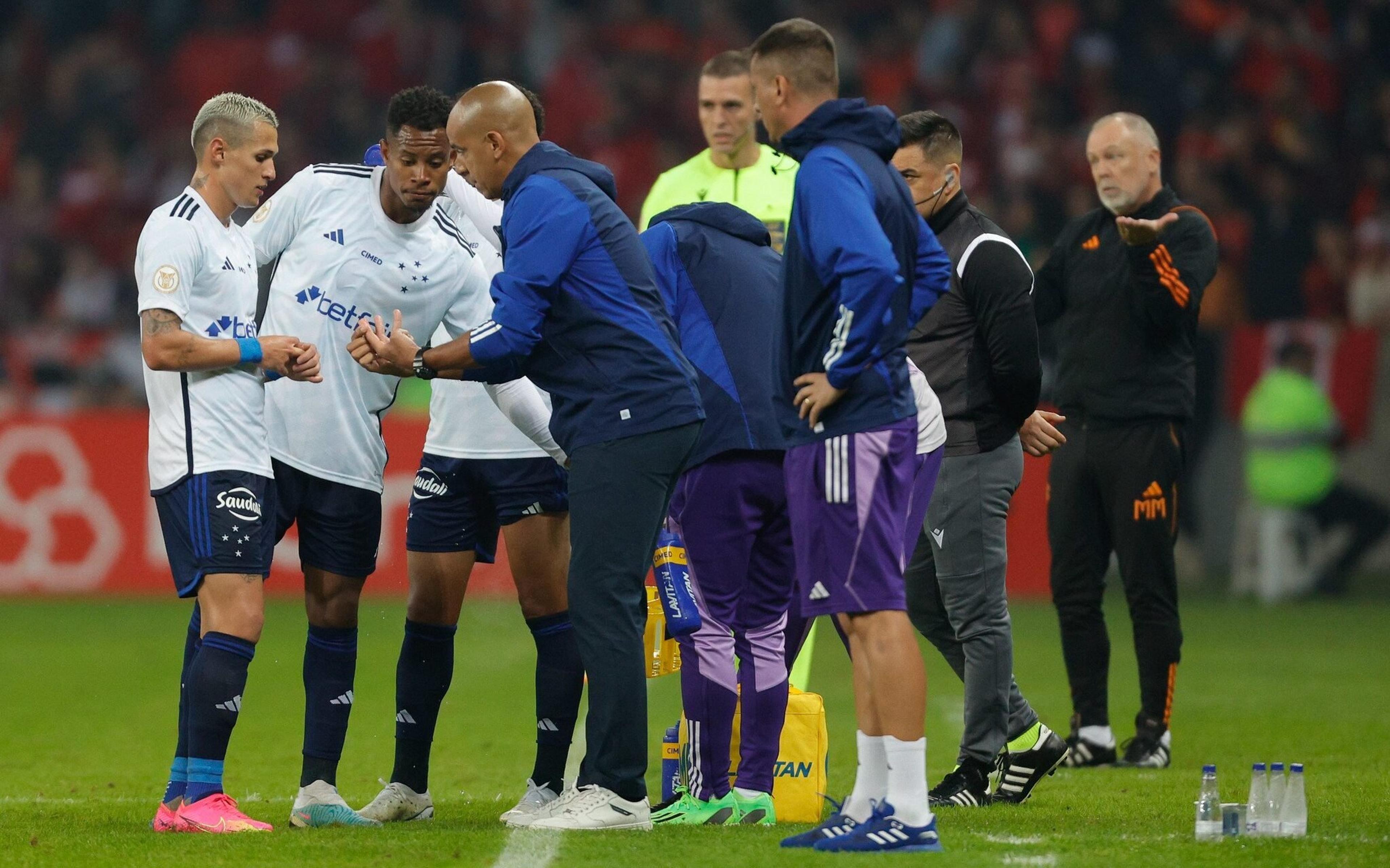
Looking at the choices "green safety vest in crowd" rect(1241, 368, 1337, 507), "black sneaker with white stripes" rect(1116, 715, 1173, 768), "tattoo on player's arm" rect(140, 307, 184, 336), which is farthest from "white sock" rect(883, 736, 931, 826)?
"green safety vest in crowd" rect(1241, 368, 1337, 507)

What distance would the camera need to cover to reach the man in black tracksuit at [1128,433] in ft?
24.0

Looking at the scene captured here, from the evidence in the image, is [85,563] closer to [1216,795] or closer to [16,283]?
[16,283]

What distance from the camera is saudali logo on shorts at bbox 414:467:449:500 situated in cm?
609

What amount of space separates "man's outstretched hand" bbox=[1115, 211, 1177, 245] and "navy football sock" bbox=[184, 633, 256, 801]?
3.81m

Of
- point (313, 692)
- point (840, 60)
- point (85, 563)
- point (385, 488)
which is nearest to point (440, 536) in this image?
point (313, 692)

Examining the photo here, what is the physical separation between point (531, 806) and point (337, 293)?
72.7 inches

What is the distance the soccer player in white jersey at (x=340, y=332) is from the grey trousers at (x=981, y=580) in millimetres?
1990

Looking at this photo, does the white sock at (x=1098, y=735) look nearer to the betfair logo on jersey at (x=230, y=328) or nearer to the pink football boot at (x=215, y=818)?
the pink football boot at (x=215, y=818)

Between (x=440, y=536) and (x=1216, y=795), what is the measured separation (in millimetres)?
2697

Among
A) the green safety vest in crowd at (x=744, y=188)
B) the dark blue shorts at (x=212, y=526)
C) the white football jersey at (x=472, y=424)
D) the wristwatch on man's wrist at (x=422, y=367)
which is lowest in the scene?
the dark blue shorts at (x=212, y=526)

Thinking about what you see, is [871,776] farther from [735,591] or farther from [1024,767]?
[1024,767]

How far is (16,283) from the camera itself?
17.7m

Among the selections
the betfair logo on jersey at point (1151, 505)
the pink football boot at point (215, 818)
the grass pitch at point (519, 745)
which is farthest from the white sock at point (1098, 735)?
the pink football boot at point (215, 818)

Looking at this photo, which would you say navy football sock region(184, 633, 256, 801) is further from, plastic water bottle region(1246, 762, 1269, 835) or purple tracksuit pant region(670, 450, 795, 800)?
plastic water bottle region(1246, 762, 1269, 835)
